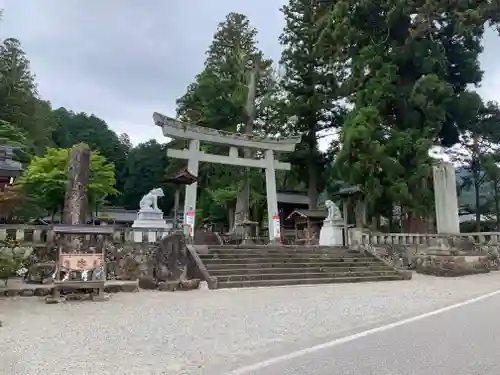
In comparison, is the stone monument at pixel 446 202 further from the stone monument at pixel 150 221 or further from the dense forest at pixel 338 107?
the stone monument at pixel 150 221

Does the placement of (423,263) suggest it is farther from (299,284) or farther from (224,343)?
(224,343)

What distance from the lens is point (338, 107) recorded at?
27547mm

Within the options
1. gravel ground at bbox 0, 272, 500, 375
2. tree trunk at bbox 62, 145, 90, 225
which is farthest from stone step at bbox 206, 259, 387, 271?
tree trunk at bbox 62, 145, 90, 225

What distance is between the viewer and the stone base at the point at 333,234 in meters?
17.2

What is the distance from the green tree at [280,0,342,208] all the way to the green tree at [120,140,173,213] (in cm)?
1476

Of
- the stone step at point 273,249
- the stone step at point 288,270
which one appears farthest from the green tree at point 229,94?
the stone step at point 288,270

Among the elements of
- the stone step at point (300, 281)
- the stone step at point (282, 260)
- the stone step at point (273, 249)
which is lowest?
the stone step at point (300, 281)

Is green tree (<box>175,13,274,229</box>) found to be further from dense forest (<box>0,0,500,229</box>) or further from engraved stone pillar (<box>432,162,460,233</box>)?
engraved stone pillar (<box>432,162,460,233</box>)

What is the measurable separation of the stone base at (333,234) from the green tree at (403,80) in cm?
211

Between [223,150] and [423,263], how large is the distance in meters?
15.1

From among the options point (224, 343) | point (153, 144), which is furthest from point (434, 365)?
point (153, 144)

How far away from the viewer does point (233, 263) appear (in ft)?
40.6

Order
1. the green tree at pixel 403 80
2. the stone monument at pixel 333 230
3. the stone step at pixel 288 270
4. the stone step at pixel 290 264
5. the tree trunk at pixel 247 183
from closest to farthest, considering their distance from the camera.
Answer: the stone step at pixel 288 270 < the stone step at pixel 290 264 < the stone monument at pixel 333 230 < the green tree at pixel 403 80 < the tree trunk at pixel 247 183

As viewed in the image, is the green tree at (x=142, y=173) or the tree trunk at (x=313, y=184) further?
the green tree at (x=142, y=173)
